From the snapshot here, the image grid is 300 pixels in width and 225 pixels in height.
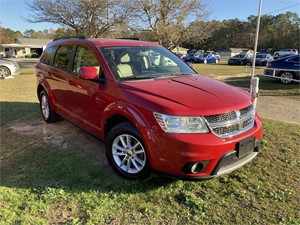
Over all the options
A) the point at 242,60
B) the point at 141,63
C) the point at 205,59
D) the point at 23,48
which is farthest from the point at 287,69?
the point at 23,48

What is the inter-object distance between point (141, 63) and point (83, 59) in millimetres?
1011

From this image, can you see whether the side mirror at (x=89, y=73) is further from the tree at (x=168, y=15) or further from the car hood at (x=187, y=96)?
the tree at (x=168, y=15)

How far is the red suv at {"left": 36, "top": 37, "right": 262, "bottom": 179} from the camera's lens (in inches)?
114

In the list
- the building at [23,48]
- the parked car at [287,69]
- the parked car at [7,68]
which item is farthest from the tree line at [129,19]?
the building at [23,48]

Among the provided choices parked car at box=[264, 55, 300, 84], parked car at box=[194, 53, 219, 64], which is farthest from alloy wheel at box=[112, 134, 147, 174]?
parked car at box=[194, 53, 219, 64]

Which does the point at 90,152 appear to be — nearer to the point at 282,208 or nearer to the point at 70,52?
the point at 70,52

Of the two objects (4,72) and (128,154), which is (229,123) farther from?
(4,72)

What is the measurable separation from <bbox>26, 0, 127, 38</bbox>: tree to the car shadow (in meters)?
17.1

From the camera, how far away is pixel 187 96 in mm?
3201

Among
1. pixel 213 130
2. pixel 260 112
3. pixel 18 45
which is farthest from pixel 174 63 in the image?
pixel 18 45

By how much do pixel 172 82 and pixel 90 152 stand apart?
176 centimetres

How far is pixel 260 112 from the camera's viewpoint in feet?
25.4

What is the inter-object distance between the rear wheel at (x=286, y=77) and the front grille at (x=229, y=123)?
1076 centimetres

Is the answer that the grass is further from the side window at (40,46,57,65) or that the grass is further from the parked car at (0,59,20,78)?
the parked car at (0,59,20,78)
